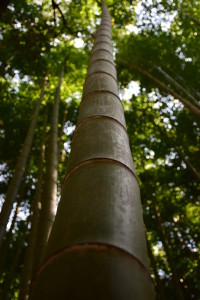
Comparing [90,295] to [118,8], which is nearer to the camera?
[90,295]

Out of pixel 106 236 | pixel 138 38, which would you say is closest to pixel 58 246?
pixel 106 236

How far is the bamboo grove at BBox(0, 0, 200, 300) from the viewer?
53 centimetres

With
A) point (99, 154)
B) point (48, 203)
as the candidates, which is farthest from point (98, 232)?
point (48, 203)

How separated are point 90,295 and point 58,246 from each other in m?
0.14

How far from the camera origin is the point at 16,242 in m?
7.96

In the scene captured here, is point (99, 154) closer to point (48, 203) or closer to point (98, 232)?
point (98, 232)

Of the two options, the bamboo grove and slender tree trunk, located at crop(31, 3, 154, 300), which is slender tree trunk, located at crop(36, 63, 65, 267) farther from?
slender tree trunk, located at crop(31, 3, 154, 300)

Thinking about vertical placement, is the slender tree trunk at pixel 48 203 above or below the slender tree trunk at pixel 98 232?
above

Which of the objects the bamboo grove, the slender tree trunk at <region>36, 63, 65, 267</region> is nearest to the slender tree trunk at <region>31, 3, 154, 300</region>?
the bamboo grove

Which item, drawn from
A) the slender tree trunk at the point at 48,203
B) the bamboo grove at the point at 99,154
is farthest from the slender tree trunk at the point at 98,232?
the slender tree trunk at the point at 48,203

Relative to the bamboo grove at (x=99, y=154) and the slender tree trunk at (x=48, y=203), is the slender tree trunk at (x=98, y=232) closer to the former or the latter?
the bamboo grove at (x=99, y=154)

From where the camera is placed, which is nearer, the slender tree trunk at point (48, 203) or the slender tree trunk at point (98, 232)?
the slender tree trunk at point (98, 232)

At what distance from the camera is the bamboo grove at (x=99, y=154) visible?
53cm

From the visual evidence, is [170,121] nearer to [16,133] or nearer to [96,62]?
[16,133]
